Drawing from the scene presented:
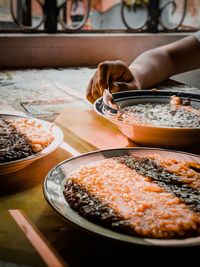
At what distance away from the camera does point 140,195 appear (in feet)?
2.78

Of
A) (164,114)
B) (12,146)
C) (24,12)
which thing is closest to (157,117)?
(164,114)

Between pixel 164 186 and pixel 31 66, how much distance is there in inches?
91.9

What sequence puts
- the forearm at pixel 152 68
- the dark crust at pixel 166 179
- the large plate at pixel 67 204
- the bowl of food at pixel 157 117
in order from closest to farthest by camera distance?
the large plate at pixel 67 204
the dark crust at pixel 166 179
the bowl of food at pixel 157 117
the forearm at pixel 152 68

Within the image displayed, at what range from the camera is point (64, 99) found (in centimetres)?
195

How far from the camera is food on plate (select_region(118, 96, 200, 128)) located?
1.31 metres

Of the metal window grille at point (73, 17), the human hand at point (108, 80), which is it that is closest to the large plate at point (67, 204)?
the human hand at point (108, 80)

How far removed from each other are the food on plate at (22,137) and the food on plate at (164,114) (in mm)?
267

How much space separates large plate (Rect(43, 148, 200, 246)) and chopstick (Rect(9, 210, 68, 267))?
0.25 feet

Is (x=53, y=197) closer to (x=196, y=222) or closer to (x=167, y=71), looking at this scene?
(x=196, y=222)

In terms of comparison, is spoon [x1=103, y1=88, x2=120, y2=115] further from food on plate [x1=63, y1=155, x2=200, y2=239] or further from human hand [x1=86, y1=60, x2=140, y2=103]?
food on plate [x1=63, y1=155, x2=200, y2=239]

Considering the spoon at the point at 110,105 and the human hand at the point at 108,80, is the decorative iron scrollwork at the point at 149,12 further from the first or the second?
the spoon at the point at 110,105

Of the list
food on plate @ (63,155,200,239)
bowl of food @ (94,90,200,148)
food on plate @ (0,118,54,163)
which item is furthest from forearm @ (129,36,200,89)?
food on plate @ (63,155,200,239)

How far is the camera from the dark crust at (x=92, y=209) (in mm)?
730

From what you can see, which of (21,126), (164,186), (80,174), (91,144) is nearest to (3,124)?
(21,126)
